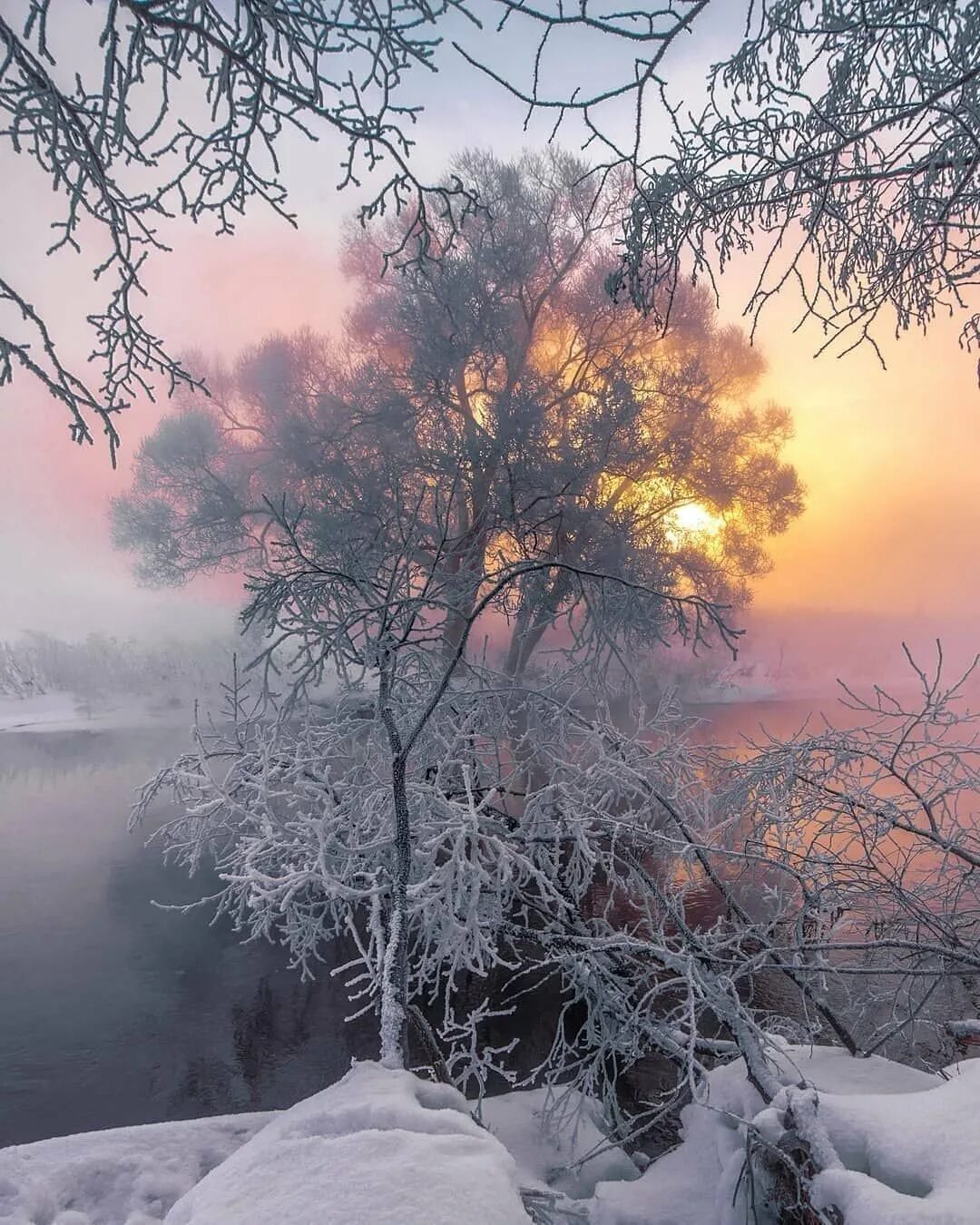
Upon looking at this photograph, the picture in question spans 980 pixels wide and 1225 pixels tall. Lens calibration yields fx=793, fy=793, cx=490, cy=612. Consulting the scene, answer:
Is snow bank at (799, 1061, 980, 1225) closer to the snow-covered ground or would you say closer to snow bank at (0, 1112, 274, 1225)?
the snow-covered ground

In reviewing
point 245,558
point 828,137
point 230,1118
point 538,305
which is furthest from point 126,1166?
point 245,558

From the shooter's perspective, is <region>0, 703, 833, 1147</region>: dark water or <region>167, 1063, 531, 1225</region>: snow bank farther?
<region>0, 703, 833, 1147</region>: dark water

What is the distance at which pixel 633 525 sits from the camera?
16.3 metres

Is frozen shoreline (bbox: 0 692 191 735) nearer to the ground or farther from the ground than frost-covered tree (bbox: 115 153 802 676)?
nearer to the ground

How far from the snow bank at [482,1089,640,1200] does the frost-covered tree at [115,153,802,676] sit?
913 centimetres

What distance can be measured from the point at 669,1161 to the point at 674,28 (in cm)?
422

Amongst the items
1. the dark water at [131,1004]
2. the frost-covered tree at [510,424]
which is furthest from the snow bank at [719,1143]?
the frost-covered tree at [510,424]

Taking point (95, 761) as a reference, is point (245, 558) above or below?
above

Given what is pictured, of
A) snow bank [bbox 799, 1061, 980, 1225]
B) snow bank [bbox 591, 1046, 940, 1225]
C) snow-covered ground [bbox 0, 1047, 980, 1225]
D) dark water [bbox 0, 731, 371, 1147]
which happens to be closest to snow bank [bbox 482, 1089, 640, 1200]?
snow-covered ground [bbox 0, 1047, 980, 1225]

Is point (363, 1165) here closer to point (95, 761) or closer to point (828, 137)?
point (828, 137)

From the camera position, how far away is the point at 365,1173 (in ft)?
5.82

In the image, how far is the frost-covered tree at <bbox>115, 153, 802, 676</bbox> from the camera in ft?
51.1

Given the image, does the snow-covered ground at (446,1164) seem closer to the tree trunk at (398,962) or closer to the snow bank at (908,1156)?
the snow bank at (908,1156)

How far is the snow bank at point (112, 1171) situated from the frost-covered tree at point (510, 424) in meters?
10.5
